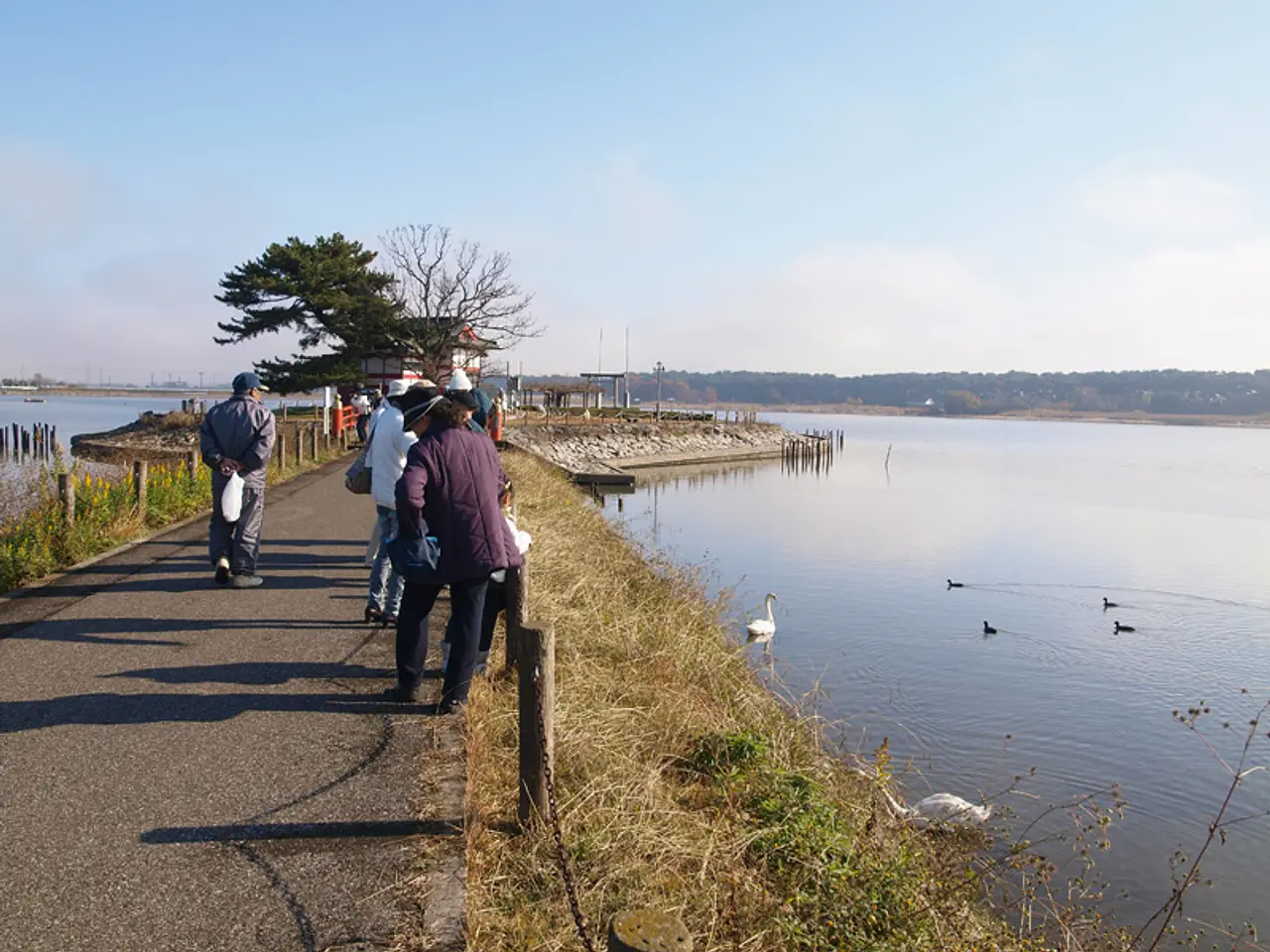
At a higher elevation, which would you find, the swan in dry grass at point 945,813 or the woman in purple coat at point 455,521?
the woman in purple coat at point 455,521

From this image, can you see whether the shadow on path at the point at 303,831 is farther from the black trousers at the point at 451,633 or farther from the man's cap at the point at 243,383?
the man's cap at the point at 243,383

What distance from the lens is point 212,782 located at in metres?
4.34

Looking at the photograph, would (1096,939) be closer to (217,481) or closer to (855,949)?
(855,949)

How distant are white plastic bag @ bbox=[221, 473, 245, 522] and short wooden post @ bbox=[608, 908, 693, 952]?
633cm

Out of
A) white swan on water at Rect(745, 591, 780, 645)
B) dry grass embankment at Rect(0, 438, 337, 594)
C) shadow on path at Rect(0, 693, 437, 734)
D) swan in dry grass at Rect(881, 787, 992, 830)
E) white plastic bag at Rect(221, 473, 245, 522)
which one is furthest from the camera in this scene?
white swan on water at Rect(745, 591, 780, 645)

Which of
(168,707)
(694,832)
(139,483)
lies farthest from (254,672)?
(139,483)

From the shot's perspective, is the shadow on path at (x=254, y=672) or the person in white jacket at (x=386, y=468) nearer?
the shadow on path at (x=254, y=672)

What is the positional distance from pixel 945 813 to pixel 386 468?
5174 millimetres

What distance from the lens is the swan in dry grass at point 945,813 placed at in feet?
23.8

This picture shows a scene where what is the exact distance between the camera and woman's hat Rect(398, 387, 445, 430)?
5605 millimetres

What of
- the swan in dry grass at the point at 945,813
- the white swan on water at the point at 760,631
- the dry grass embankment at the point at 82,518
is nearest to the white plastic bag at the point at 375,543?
the dry grass embankment at the point at 82,518

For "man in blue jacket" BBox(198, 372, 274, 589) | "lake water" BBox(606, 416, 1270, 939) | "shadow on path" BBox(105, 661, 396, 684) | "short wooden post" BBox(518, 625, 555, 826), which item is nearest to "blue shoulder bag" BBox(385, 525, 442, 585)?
"short wooden post" BBox(518, 625, 555, 826)

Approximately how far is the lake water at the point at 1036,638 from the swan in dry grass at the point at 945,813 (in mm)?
1007

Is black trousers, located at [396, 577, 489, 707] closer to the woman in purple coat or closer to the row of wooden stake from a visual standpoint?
the woman in purple coat
